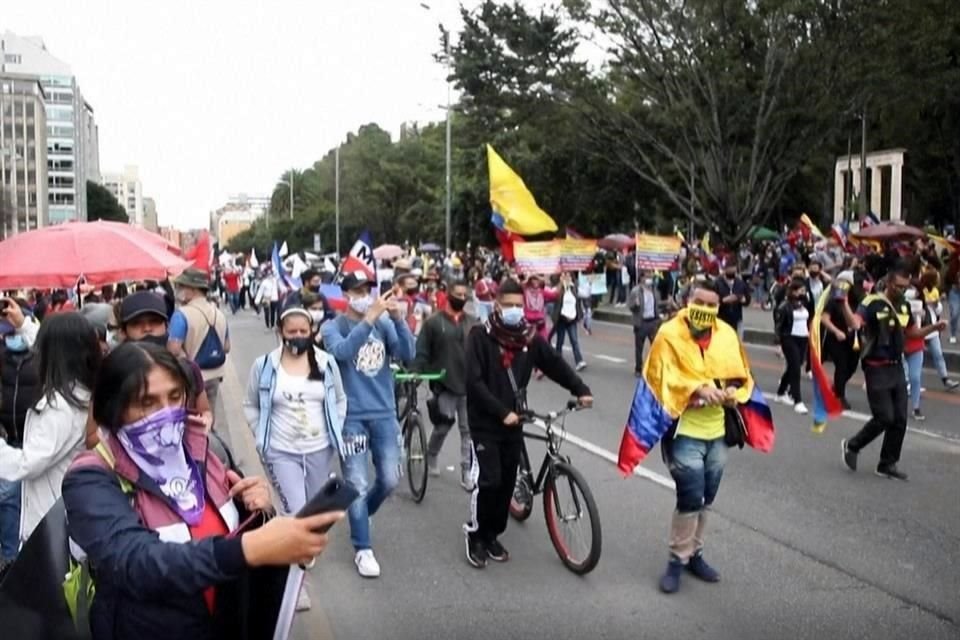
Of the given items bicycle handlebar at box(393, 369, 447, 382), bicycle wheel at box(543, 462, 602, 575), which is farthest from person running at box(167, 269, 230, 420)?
bicycle wheel at box(543, 462, 602, 575)

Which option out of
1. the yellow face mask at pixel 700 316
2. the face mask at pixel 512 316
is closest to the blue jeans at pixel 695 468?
the yellow face mask at pixel 700 316

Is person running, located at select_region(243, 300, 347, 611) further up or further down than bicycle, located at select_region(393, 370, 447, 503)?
further up

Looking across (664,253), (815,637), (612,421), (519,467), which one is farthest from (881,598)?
(664,253)

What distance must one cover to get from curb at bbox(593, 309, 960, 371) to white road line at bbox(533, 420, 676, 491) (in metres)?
7.98

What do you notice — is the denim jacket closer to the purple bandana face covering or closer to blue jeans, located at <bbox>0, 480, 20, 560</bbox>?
blue jeans, located at <bbox>0, 480, 20, 560</bbox>

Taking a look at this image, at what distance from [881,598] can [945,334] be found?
15667mm

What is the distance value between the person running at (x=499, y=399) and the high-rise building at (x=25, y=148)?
125m

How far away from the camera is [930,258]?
22.8m

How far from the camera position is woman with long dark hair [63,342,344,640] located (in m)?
2.29

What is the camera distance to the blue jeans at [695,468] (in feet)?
19.2

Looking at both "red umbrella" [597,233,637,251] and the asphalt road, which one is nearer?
the asphalt road

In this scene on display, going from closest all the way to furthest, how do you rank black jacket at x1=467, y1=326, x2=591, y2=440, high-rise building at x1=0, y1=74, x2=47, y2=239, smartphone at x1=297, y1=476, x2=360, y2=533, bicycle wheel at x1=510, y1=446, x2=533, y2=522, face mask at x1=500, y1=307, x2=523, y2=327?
smartphone at x1=297, y1=476, x2=360, y2=533
black jacket at x1=467, y1=326, x2=591, y2=440
face mask at x1=500, y1=307, x2=523, y2=327
bicycle wheel at x1=510, y1=446, x2=533, y2=522
high-rise building at x1=0, y1=74, x2=47, y2=239

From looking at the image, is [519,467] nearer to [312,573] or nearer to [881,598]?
[312,573]

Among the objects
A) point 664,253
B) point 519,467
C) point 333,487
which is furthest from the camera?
point 664,253
